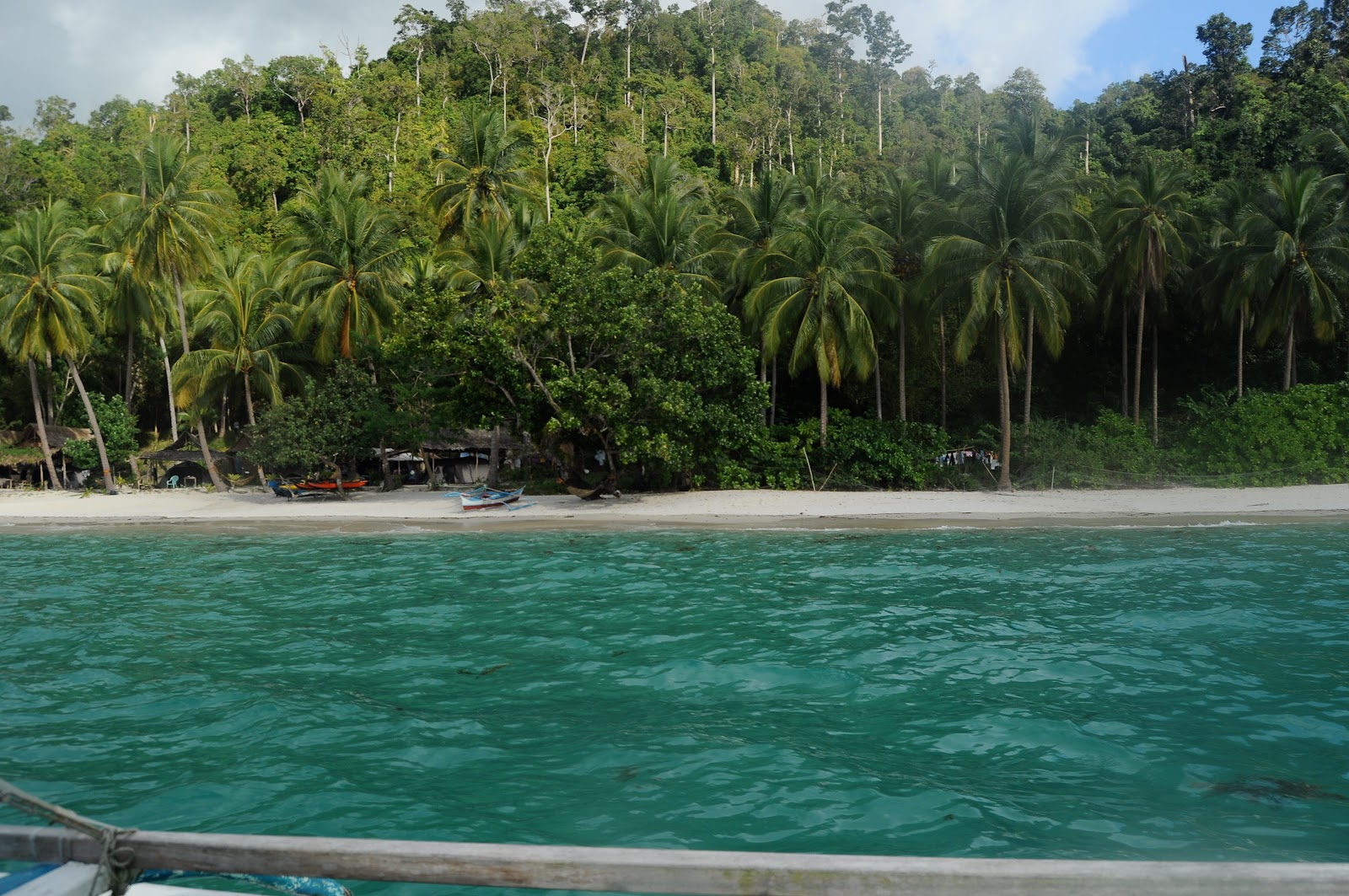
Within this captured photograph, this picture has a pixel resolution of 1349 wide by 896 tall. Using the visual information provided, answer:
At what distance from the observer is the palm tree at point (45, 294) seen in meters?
30.3

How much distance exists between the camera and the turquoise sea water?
6.37 m

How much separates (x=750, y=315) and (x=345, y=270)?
1314 cm

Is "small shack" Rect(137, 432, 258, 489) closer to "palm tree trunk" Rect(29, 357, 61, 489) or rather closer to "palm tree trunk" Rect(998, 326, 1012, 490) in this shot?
"palm tree trunk" Rect(29, 357, 61, 489)

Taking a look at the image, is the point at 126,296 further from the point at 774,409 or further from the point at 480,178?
the point at 774,409

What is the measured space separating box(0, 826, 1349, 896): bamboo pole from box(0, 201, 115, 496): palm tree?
32.5 m

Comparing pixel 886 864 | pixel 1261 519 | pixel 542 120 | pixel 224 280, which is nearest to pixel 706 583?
pixel 886 864

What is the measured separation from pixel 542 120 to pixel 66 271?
3208 cm

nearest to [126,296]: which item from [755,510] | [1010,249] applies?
[755,510]

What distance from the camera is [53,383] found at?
4200 cm

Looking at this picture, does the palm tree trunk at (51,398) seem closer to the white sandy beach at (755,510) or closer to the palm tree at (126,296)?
the palm tree at (126,296)

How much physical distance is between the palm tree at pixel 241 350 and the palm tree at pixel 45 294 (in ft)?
10.8

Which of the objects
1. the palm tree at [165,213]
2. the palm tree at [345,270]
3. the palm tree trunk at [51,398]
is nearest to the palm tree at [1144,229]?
the palm tree at [345,270]

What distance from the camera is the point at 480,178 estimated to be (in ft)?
106

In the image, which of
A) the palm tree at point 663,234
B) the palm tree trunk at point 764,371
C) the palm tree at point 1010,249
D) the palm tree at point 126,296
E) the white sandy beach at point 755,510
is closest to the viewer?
the white sandy beach at point 755,510
